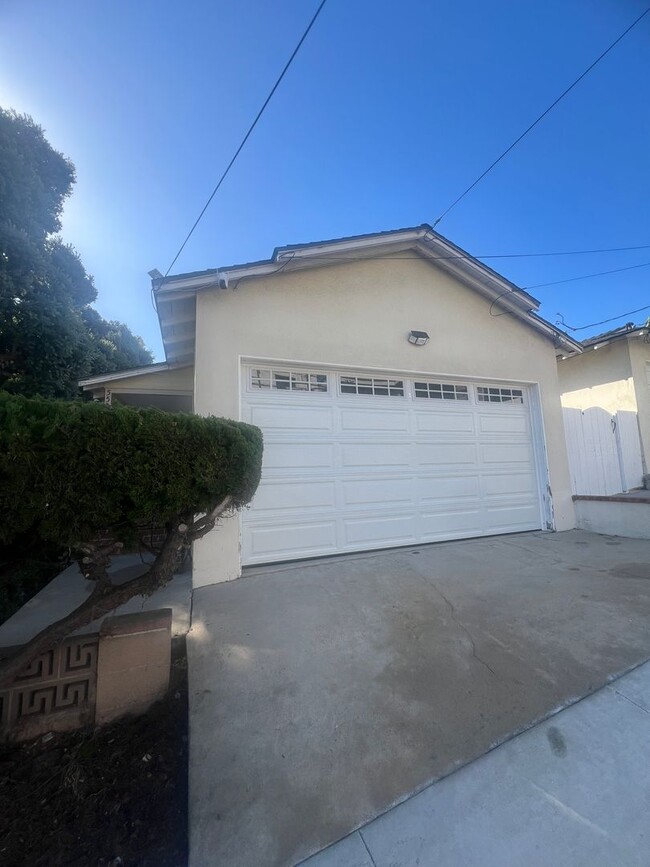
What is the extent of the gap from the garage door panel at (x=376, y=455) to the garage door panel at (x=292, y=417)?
0.49m

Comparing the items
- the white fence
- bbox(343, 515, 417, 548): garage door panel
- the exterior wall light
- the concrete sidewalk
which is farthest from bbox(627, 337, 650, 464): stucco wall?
the concrete sidewalk

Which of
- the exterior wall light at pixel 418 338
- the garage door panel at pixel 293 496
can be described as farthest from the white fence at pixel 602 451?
the garage door panel at pixel 293 496

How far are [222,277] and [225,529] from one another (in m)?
3.30

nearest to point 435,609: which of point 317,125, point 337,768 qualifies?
point 337,768

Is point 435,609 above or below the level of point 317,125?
below

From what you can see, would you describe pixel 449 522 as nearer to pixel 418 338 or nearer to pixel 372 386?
pixel 372 386

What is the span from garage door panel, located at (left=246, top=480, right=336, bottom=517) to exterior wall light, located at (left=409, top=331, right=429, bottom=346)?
273cm

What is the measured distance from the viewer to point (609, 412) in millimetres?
8320

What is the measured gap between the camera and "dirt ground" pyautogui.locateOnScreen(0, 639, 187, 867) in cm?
160

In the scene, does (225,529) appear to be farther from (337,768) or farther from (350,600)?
(337,768)

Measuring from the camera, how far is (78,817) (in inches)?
69.3

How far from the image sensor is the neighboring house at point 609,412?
23.6 ft

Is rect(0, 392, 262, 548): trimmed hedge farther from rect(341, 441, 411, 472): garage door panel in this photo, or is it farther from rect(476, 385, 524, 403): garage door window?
rect(476, 385, 524, 403): garage door window

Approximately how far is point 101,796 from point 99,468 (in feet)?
5.61
